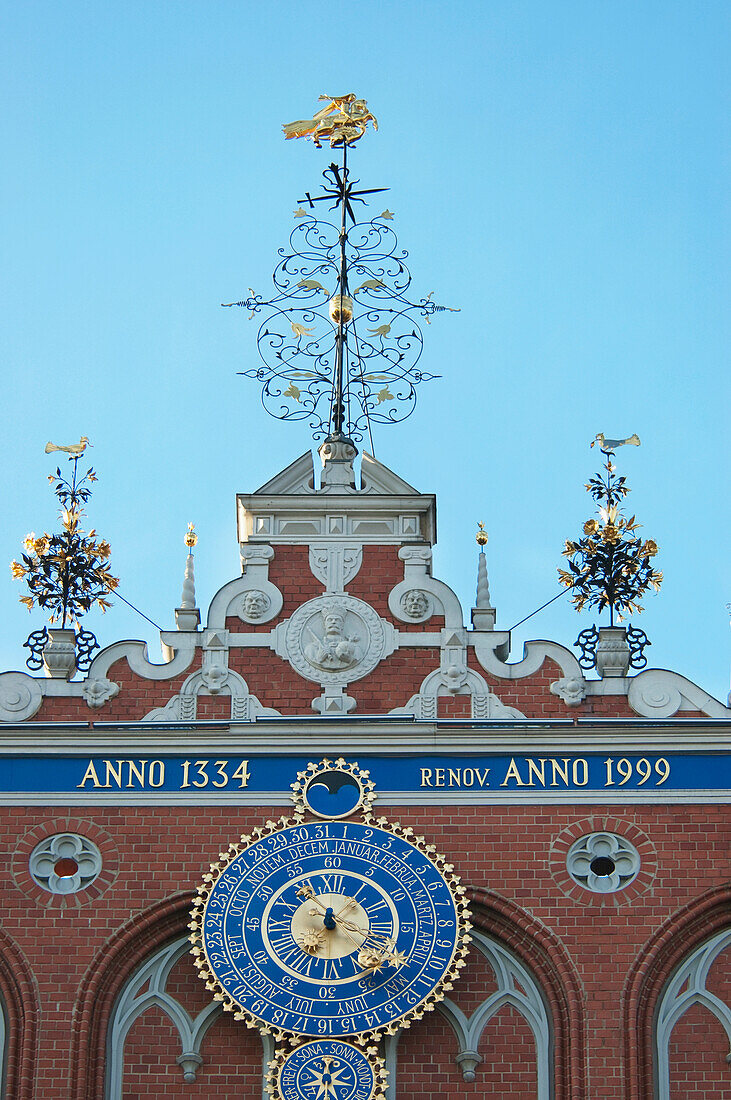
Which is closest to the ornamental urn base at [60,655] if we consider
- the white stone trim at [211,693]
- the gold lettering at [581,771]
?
the white stone trim at [211,693]

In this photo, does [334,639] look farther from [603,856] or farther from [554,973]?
[554,973]

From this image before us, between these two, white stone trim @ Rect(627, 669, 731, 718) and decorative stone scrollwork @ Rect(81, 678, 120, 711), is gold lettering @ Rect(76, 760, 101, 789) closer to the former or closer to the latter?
decorative stone scrollwork @ Rect(81, 678, 120, 711)

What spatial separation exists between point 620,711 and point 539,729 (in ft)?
2.31

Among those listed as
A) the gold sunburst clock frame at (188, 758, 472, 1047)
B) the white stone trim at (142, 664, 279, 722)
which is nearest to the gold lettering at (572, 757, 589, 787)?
the gold sunburst clock frame at (188, 758, 472, 1047)

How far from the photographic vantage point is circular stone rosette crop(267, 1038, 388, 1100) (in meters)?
17.3

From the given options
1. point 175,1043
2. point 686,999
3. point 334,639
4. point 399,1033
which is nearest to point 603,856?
point 686,999

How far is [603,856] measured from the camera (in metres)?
18.3

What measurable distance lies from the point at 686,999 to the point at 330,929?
2.83m

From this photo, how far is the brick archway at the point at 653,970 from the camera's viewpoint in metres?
17.5

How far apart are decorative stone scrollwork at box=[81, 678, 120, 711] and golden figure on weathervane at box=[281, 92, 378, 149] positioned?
6.07 metres

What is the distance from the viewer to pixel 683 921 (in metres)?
18.0

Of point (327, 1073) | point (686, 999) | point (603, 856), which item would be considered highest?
point (603, 856)

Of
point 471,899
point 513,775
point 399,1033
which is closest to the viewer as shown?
point 399,1033

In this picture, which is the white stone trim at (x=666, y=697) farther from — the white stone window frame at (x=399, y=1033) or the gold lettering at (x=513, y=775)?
the white stone window frame at (x=399, y=1033)
